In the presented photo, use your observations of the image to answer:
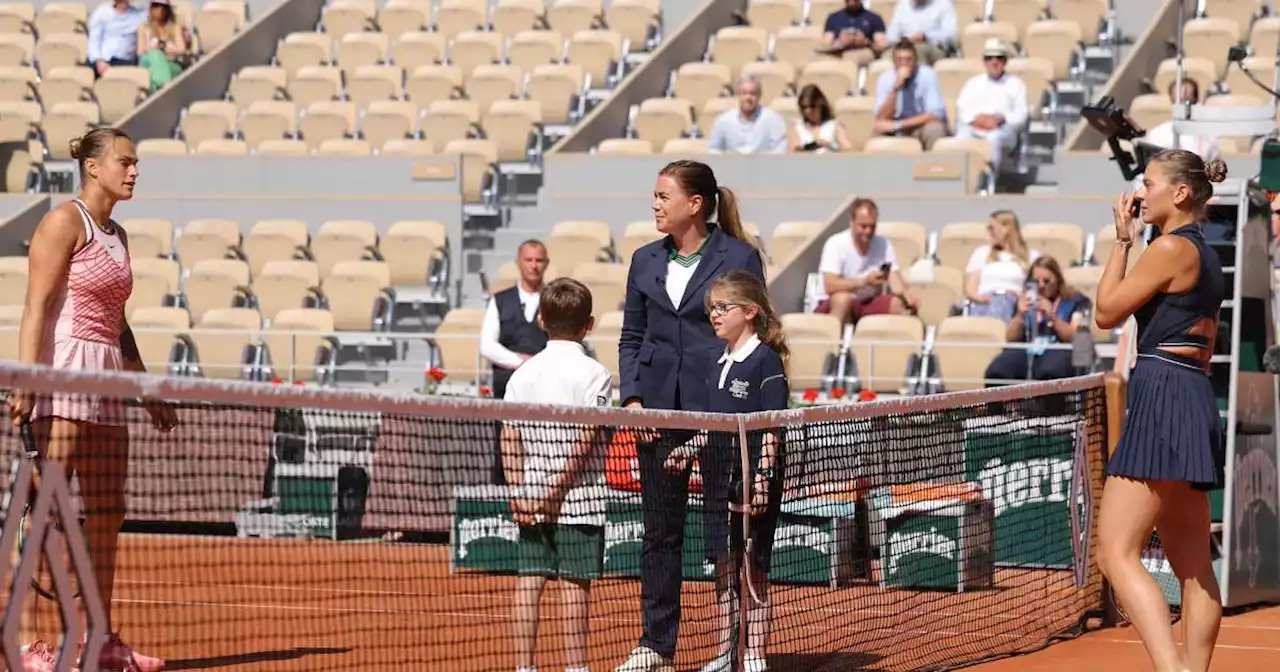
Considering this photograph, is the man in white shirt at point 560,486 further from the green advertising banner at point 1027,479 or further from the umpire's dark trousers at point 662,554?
the green advertising banner at point 1027,479

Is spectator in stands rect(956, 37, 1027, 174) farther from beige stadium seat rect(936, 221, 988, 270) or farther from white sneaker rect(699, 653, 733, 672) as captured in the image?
white sneaker rect(699, 653, 733, 672)

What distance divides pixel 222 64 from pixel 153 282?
5481mm

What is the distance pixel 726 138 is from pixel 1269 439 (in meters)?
8.70

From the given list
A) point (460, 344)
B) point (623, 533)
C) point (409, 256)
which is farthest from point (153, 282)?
point (623, 533)

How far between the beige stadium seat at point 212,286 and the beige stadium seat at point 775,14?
6.60m

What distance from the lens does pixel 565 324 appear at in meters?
7.51

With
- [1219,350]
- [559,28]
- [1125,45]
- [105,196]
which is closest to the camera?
[105,196]

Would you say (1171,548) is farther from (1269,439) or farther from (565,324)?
(1269,439)

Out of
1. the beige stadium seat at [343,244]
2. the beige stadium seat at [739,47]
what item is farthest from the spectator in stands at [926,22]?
the beige stadium seat at [343,244]

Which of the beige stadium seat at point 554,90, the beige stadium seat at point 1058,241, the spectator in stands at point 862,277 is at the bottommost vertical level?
the spectator in stands at point 862,277

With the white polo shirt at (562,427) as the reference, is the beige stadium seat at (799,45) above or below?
above

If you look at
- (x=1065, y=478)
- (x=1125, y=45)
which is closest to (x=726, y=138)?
(x=1125, y=45)

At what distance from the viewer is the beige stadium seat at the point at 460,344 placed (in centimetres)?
1588

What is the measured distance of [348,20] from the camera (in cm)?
2336
